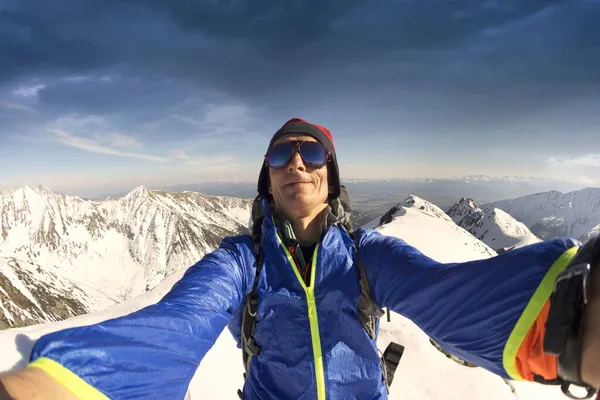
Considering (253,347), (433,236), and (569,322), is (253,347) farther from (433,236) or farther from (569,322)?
(433,236)

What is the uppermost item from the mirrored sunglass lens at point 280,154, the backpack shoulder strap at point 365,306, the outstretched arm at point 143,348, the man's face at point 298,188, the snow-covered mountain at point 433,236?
the mirrored sunglass lens at point 280,154

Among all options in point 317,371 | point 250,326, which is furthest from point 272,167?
→ point 317,371

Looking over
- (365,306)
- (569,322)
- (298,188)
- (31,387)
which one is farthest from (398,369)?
(31,387)

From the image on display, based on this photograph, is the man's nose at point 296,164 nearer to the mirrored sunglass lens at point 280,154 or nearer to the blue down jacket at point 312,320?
the mirrored sunglass lens at point 280,154

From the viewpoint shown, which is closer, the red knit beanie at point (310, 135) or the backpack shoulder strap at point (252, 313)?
the backpack shoulder strap at point (252, 313)

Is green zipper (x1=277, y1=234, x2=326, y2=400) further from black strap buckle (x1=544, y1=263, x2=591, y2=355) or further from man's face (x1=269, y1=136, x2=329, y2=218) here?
black strap buckle (x1=544, y1=263, x2=591, y2=355)

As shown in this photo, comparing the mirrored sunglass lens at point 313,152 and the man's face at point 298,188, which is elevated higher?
the mirrored sunglass lens at point 313,152

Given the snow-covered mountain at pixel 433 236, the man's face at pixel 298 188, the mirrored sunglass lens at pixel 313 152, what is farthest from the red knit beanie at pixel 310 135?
the snow-covered mountain at pixel 433 236

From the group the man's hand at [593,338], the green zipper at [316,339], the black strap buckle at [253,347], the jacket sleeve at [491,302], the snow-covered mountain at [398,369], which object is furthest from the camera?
the snow-covered mountain at [398,369]
